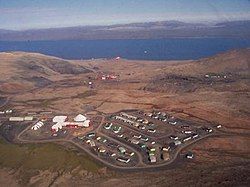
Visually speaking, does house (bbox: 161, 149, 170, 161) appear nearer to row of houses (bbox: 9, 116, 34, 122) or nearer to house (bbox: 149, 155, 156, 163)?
house (bbox: 149, 155, 156, 163)

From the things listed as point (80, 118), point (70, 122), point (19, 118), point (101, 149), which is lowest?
point (101, 149)

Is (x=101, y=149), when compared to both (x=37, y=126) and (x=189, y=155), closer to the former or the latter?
(x=189, y=155)

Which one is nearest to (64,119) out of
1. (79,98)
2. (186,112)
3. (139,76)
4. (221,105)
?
(79,98)

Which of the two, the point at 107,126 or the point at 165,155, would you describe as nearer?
the point at 165,155

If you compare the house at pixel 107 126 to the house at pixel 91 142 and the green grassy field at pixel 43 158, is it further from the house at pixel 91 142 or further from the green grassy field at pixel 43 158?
the green grassy field at pixel 43 158

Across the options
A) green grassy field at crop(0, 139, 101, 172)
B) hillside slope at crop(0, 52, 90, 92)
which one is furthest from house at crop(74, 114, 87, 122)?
hillside slope at crop(0, 52, 90, 92)

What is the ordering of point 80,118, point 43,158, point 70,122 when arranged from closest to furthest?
point 43,158
point 70,122
point 80,118

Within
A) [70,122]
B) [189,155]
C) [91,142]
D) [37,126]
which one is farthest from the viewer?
[70,122]

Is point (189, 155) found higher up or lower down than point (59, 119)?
lower down

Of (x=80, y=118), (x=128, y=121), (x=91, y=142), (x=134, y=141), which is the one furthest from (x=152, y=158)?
(x=80, y=118)

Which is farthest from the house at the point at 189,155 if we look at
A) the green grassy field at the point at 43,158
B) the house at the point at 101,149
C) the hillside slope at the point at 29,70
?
the hillside slope at the point at 29,70
